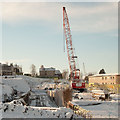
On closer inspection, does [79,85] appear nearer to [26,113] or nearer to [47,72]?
[26,113]

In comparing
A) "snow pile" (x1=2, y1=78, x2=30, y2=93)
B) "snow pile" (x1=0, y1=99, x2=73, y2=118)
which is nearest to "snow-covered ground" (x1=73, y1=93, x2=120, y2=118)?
"snow pile" (x1=0, y1=99, x2=73, y2=118)

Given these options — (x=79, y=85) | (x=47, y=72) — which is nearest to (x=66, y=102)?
(x=79, y=85)

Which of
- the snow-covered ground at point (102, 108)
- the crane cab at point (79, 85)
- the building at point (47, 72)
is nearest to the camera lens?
the snow-covered ground at point (102, 108)

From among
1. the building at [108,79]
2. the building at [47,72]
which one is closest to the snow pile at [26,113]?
the building at [108,79]

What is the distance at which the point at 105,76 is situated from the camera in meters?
37.8

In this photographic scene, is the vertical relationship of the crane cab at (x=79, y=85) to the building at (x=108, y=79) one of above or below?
below

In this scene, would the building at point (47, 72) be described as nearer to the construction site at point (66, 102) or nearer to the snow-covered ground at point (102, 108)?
the construction site at point (66, 102)

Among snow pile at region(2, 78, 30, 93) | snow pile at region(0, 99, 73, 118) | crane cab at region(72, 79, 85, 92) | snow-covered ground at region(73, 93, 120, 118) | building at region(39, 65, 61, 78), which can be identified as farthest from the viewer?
building at region(39, 65, 61, 78)

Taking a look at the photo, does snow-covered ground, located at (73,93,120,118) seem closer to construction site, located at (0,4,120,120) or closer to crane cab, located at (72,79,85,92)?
construction site, located at (0,4,120,120)

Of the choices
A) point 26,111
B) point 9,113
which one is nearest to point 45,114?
point 26,111

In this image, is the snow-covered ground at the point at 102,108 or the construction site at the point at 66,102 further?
the snow-covered ground at the point at 102,108

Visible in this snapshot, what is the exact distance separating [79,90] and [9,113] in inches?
1060

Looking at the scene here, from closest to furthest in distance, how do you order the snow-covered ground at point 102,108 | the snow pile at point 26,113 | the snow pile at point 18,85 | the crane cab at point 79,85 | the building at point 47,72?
1. the snow pile at point 26,113
2. the snow-covered ground at point 102,108
3. the snow pile at point 18,85
4. the crane cab at point 79,85
5. the building at point 47,72

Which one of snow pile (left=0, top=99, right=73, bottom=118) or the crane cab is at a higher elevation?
snow pile (left=0, top=99, right=73, bottom=118)
